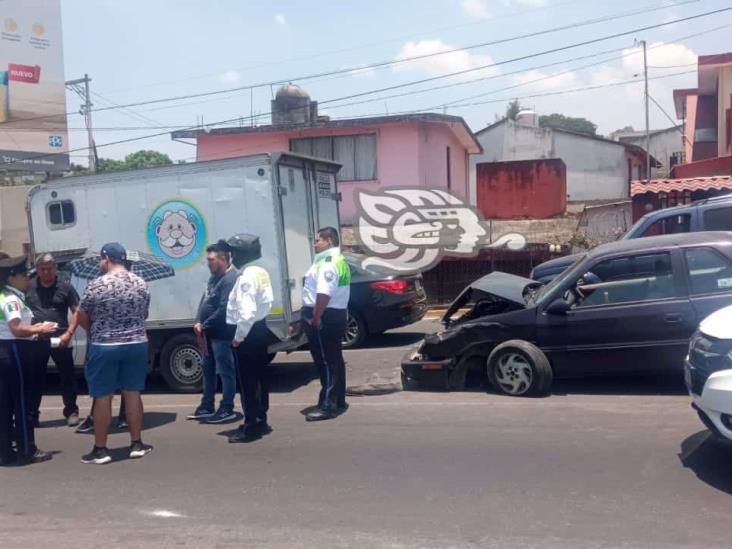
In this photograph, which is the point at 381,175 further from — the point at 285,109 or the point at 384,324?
the point at 384,324

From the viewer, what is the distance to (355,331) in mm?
12359

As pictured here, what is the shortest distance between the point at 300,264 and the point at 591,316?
338 centimetres

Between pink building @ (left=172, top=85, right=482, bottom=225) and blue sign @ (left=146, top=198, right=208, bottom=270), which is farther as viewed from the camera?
pink building @ (left=172, top=85, right=482, bottom=225)

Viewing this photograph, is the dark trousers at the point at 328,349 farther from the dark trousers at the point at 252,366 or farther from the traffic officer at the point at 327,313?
the dark trousers at the point at 252,366

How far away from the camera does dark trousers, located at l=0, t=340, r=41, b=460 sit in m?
6.76

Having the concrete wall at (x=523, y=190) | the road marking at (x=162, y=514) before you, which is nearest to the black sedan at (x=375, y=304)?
the road marking at (x=162, y=514)

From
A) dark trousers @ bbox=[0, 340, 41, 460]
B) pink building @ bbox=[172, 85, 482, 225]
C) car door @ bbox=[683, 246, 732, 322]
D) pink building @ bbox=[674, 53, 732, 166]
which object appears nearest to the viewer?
dark trousers @ bbox=[0, 340, 41, 460]

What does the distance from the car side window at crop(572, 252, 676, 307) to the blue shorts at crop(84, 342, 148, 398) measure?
4237 millimetres

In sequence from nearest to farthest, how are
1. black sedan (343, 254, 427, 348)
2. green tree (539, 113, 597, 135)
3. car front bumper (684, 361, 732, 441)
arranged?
car front bumper (684, 361, 732, 441)
black sedan (343, 254, 427, 348)
green tree (539, 113, 597, 135)

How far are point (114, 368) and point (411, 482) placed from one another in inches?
101

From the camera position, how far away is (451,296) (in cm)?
1755

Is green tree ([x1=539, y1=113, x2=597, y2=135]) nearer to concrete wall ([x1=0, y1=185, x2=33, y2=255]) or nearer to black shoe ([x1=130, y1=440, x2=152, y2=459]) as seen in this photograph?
concrete wall ([x1=0, y1=185, x2=33, y2=255])

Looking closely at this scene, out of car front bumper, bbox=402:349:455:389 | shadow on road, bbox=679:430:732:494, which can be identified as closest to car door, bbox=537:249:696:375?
car front bumper, bbox=402:349:455:389

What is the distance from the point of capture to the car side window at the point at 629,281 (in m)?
8.09
